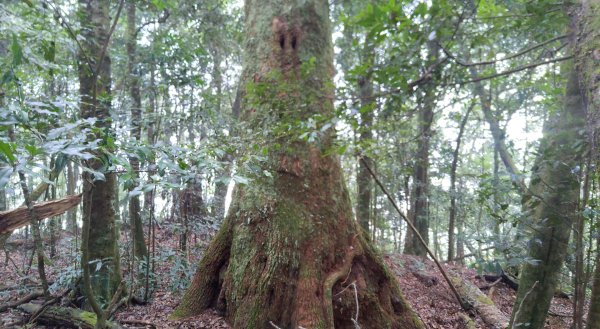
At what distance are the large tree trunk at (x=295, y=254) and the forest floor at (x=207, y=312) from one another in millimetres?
499

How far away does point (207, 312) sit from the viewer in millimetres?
4168

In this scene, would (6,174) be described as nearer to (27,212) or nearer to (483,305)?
(27,212)

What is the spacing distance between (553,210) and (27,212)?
17.7ft

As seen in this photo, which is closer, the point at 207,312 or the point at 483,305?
the point at 207,312

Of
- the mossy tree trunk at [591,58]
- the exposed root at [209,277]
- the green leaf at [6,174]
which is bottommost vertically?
the exposed root at [209,277]

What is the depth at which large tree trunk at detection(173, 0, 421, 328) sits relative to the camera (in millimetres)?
3787

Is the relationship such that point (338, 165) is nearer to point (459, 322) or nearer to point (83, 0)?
point (459, 322)

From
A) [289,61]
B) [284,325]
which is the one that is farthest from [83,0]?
[284,325]

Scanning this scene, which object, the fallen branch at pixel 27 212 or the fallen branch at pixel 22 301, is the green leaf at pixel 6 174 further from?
the fallen branch at pixel 22 301

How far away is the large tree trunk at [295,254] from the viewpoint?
12.4 ft

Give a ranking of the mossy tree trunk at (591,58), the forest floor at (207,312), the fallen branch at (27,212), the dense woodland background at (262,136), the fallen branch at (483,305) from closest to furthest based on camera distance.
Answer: the mossy tree trunk at (591,58)
the dense woodland background at (262,136)
the fallen branch at (27,212)
the forest floor at (207,312)
the fallen branch at (483,305)

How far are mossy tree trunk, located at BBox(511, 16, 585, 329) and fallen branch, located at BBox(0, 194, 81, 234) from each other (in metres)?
5.13

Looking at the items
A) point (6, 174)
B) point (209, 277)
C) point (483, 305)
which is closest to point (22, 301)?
point (209, 277)

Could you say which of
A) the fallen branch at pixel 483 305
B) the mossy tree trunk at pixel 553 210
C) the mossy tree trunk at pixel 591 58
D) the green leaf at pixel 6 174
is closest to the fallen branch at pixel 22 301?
the green leaf at pixel 6 174
